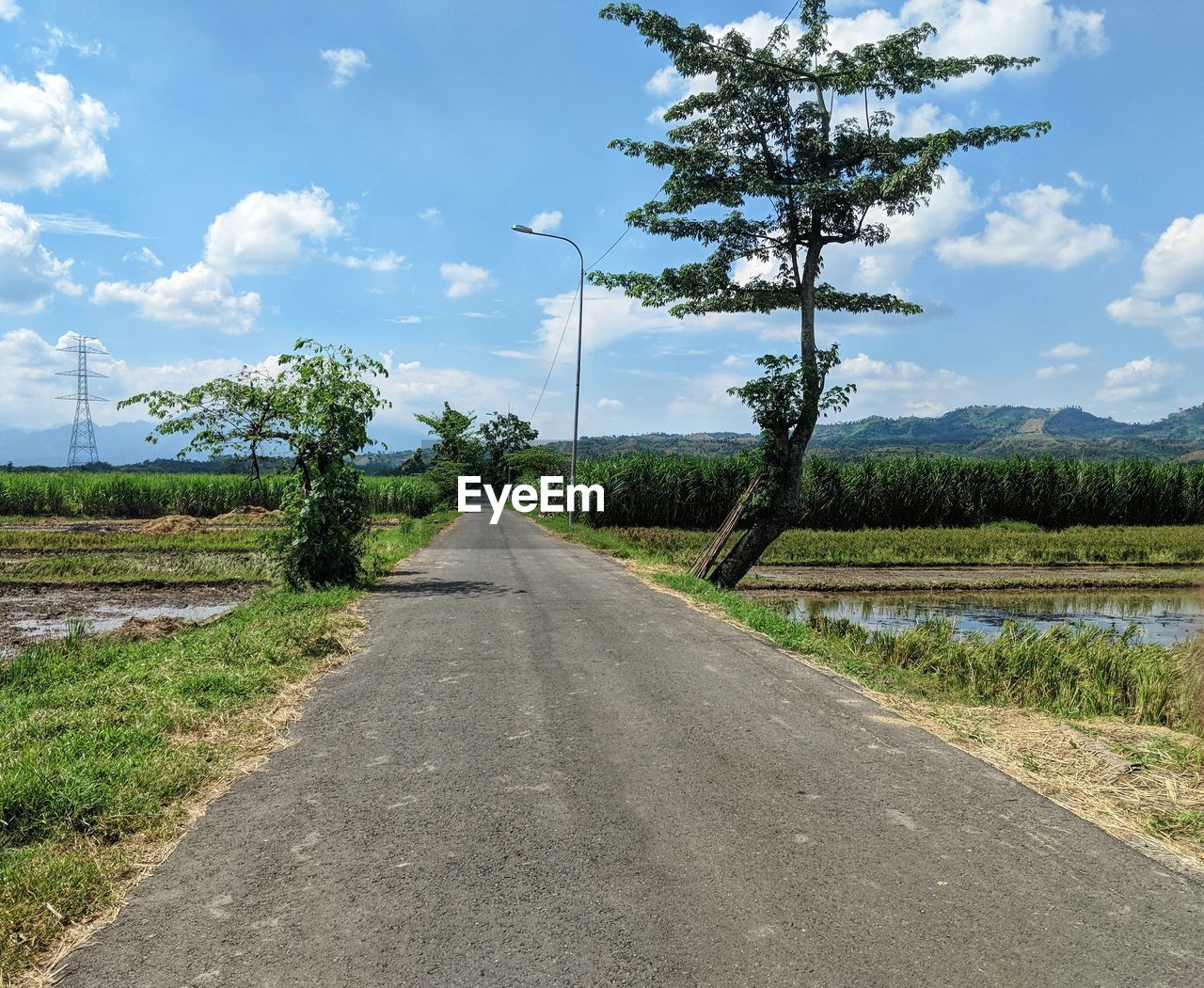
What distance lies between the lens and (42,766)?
4.78 metres

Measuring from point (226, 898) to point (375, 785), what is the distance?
1.35 meters

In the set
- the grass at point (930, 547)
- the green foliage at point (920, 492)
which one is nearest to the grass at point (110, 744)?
the grass at point (930, 547)

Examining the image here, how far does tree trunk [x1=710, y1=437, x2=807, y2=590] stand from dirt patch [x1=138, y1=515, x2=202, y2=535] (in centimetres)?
2153

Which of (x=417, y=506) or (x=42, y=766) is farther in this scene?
(x=417, y=506)

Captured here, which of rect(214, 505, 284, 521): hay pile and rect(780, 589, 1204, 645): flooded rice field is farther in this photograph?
rect(214, 505, 284, 521): hay pile

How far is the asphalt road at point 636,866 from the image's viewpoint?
3.10 m

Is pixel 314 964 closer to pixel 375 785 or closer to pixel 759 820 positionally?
pixel 375 785

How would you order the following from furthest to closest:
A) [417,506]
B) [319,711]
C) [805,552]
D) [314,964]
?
[417,506] → [805,552] → [319,711] → [314,964]

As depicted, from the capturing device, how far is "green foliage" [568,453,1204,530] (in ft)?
115

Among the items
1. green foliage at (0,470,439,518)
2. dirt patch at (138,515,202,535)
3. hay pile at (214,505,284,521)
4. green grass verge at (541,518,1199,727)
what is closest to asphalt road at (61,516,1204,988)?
green grass verge at (541,518,1199,727)

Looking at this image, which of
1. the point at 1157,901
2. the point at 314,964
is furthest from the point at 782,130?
the point at 314,964

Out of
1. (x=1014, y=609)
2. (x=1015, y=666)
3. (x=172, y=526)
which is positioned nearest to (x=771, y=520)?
(x=1014, y=609)

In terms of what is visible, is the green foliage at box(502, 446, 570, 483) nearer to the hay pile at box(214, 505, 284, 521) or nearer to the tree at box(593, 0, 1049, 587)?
the hay pile at box(214, 505, 284, 521)

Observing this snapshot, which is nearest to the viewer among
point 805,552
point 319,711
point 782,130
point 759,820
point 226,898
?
point 226,898
